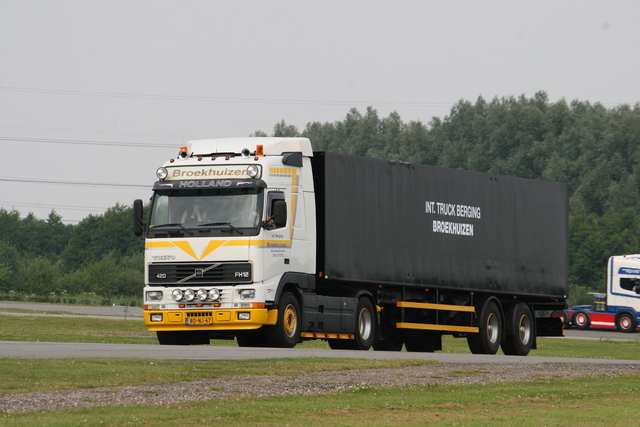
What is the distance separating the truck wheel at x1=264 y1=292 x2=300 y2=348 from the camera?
21.7 m

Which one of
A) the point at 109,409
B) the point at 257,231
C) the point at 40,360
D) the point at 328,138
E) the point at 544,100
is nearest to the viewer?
the point at 109,409

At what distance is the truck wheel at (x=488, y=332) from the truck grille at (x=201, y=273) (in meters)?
7.52

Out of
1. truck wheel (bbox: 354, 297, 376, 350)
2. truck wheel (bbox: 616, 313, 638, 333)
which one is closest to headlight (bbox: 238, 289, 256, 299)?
truck wheel (bbox: 354, 297, 376, 350)

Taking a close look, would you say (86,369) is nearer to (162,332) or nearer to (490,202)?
(162,332)

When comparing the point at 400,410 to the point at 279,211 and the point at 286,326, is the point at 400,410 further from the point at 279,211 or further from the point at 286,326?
the point at 286,326

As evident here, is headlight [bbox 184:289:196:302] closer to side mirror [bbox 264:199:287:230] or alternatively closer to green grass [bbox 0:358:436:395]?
side mirror [bbox 264:199:287:230]

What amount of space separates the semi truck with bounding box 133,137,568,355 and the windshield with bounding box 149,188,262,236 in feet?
0.08

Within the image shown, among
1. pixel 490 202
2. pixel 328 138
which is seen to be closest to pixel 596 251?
pixel 328 138

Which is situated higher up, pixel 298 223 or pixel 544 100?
pixel 544 100

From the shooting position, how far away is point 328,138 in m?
123

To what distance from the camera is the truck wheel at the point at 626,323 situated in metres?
55.7

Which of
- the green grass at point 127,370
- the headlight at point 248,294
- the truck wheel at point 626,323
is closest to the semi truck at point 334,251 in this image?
the headlight at point 248,294

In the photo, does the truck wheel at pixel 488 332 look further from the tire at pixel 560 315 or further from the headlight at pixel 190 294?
the headlight at pixel 190 294

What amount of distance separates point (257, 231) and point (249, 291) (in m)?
1.10
